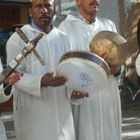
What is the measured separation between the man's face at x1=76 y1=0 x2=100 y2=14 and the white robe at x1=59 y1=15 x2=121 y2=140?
0.37 ft

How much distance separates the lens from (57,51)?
4.67m

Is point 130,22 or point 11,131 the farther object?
point 130,22

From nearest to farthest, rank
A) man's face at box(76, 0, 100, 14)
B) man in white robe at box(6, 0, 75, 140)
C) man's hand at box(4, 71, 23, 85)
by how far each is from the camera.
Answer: man's hand at box(4, 71, 23, 85)
man in white robe at box(6, 0, 75, 140)
man's face at box(76, 0, 100, 14)

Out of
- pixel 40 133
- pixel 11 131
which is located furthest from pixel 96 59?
pixel 11 131

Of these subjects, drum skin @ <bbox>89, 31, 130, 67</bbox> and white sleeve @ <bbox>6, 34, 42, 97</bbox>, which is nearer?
white sleeve @ <bbox>6, 34, 42, 97</bbox>

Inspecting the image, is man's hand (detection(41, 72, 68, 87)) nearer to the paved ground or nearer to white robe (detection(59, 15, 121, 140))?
white robe (detection(59, 15, 121, 140))

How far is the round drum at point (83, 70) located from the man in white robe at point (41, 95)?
19cm

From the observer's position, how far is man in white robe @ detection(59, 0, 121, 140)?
4973 mm

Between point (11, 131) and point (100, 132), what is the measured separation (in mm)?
4961

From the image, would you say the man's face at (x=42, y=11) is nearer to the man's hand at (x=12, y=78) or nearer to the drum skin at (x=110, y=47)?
the drum skin at (x=110, y=47)

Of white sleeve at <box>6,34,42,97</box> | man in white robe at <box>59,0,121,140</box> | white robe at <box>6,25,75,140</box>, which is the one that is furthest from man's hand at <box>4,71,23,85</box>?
man in white robe at <box>59,0,121,140</box>

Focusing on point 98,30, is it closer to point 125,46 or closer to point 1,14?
point 125,46

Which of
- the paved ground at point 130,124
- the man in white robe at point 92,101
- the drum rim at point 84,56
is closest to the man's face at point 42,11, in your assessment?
the drum rim at point 84,56

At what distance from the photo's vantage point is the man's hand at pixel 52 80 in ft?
13.9
